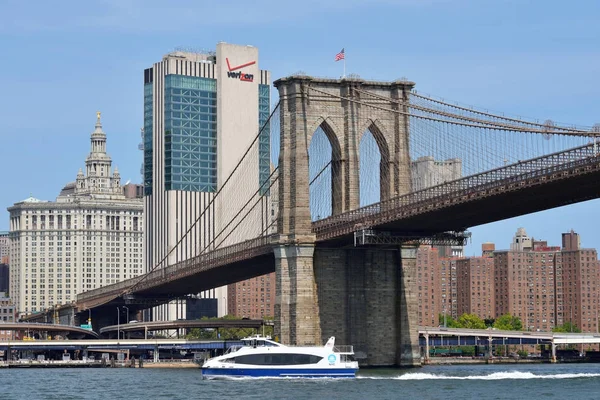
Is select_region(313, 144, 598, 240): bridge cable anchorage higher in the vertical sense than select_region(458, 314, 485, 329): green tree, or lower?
higher

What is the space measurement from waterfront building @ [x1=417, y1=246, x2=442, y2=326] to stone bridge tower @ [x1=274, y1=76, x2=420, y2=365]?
101 meters

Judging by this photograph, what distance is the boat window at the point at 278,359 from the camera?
76750 mm

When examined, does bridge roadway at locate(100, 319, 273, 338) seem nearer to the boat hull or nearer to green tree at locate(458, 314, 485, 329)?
the boat hull

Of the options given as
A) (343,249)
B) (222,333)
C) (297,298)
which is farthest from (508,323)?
(297,298)

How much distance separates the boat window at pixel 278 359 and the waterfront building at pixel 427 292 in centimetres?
11787

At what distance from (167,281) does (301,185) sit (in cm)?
3318

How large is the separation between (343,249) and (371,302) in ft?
13.5

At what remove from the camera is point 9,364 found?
117062mm

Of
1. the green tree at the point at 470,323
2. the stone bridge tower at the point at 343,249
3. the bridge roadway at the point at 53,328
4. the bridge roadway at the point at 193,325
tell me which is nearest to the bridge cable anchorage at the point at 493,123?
the stone bridge tower at the point at 343,249

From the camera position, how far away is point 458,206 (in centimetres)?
7656

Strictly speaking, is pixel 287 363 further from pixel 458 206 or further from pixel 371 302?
pixel 371 302

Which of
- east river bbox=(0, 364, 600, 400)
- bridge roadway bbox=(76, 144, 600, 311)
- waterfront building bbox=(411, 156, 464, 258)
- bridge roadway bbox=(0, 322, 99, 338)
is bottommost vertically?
east river bbox=(0, 364, 600, 400)

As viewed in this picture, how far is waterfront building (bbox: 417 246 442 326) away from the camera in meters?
195

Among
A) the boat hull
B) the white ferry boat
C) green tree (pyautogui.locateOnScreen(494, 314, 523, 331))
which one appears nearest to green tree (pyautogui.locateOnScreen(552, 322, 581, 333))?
green tree (pyautogui.locateOnScreen(494, 314, 523, 331))
